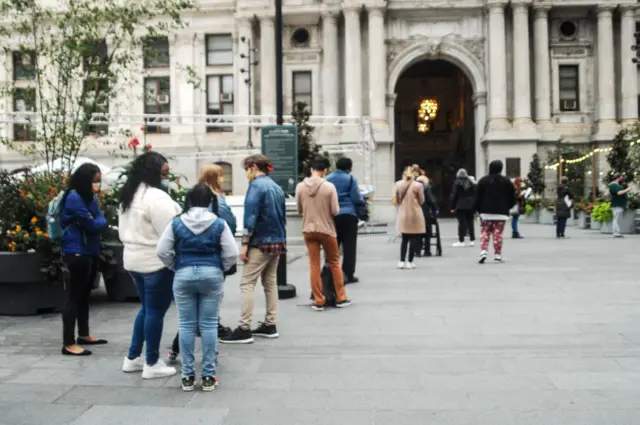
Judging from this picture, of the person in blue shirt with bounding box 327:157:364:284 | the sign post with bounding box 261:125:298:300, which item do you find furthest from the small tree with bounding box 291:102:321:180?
the person in blue shirt with bounding box 327:157:364:284

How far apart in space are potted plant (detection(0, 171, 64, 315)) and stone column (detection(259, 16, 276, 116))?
3289 cm

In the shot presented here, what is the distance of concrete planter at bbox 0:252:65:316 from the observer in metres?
9.71

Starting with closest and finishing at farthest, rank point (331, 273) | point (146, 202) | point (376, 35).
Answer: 1. point (146, 202)
2. point (331, 273)
3. point (376, 35)

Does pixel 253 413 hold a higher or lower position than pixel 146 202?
lower

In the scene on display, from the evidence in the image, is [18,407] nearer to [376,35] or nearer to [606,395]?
[606,395]

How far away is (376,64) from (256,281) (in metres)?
35.4

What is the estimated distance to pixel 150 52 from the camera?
45.4ft

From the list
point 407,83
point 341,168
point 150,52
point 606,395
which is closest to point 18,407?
point 606,395

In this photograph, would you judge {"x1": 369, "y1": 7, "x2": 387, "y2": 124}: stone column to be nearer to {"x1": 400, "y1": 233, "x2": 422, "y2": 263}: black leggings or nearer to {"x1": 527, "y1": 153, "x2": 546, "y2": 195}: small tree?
{"x1": 527, "y1": 153, "x2": 546, "y2": 195}: small tree

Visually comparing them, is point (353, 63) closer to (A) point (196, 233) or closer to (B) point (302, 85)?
(B) point (302, 85)

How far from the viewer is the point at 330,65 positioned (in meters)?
43.6

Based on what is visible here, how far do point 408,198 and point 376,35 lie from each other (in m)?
29.4

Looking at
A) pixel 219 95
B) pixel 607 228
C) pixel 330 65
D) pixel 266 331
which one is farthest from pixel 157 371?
pixel 219 95

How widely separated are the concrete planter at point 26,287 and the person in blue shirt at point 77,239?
2328 millimetres
